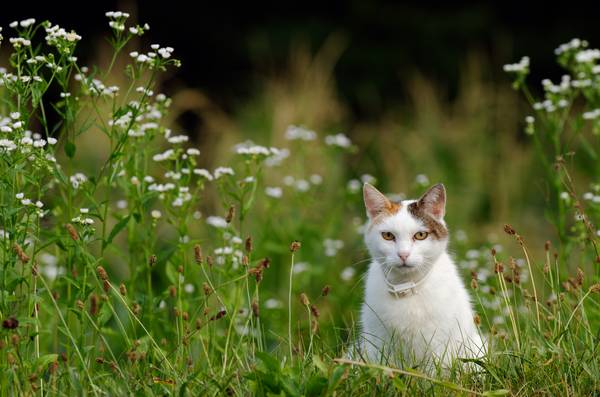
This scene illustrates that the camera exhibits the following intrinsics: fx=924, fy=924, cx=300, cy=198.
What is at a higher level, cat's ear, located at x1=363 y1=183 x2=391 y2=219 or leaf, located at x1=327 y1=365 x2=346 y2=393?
cat's ear, located at x1=363 y1=183 x2=391 y2=219

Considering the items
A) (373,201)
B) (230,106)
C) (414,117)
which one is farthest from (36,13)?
(373,201)

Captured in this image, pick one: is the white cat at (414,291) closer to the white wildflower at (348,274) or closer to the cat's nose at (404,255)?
the cat's nose at (404,255)

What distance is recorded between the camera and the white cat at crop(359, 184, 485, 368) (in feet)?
12.1

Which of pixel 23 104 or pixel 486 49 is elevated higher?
pixel 23 104

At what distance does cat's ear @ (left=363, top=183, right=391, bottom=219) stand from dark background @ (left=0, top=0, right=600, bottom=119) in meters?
9.88

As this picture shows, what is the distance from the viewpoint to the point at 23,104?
3498mm

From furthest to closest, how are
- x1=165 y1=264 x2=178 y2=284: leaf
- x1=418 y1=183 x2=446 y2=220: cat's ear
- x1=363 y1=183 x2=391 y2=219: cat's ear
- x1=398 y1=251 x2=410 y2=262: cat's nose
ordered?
x1=165 y1=264 x2=178 y2=284: leaf → x1=363 y1=183 x2=391 y2=219: cat's ear → x1=418 y1=183 x2=446 y2=220: cat's ear → x1=398 y1=251 x2=410 y2=262: cat's nose

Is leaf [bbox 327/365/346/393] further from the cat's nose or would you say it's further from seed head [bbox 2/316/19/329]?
seed head [bbox 2/316/19/329]

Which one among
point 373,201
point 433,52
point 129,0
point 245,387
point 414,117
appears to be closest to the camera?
point 245,387

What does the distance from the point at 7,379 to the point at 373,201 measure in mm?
1700

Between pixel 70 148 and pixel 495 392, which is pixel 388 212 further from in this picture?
pixel 70 148

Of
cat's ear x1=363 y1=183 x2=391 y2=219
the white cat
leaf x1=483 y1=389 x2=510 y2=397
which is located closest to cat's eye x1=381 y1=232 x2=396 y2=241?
the white cat

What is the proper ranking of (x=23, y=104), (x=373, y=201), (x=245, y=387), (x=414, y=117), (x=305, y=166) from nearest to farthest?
(x=245, y=387) < (x=23, y=104) < (x=373, y=201) < (x=305, y=166) < (x=414, y=117)

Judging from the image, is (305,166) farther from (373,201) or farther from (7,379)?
(7,379)
